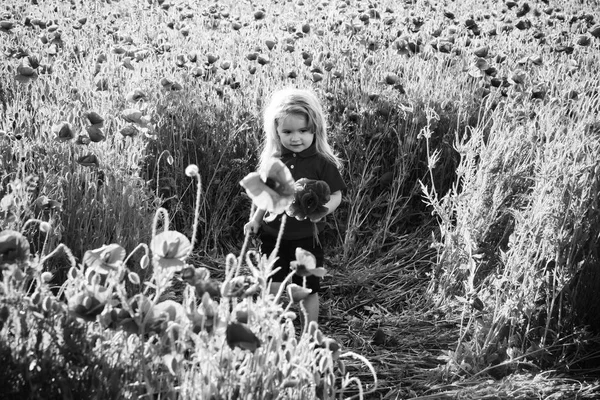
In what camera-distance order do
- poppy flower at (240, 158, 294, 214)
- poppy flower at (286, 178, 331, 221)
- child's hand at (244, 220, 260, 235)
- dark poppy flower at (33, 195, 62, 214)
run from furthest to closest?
dark poppy flower at (33, 195, 62, 214)
poppy flower at (286, 178, 331, 221)
child's hand at (244, 220, 260, 235)
poppy flower at (240, 158, 294, 214)

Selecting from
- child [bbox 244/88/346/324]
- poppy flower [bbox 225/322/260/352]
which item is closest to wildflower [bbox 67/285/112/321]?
poppy flower [bbox 225/322/260/352]

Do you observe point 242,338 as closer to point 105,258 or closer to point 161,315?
point 161,315

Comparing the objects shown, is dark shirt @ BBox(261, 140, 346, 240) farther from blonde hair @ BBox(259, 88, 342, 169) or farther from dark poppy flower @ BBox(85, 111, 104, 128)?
dark poppy flower @ BBox(85, 111, 104, 128)

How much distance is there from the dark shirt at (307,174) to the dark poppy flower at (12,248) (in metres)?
1.20

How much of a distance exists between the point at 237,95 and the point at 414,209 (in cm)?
104

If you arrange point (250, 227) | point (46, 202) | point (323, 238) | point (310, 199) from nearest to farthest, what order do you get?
point (250, 227)
point (310, 199)
point (46, 202)
point (323, 238)

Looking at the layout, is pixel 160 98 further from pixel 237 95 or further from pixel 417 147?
pixel 417 147

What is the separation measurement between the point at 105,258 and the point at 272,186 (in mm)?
340

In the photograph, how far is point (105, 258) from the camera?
1285 mm

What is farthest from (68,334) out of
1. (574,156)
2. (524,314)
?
(574,156)

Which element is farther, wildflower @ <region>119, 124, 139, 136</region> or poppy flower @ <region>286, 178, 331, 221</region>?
wildflower @ <region>119, 124, 139, 136</region>

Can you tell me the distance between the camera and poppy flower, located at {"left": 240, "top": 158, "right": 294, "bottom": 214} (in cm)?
125

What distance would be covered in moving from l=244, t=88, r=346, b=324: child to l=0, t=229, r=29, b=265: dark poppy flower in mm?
1180

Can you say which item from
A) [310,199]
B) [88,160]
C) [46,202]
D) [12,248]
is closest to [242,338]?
[12,248]
